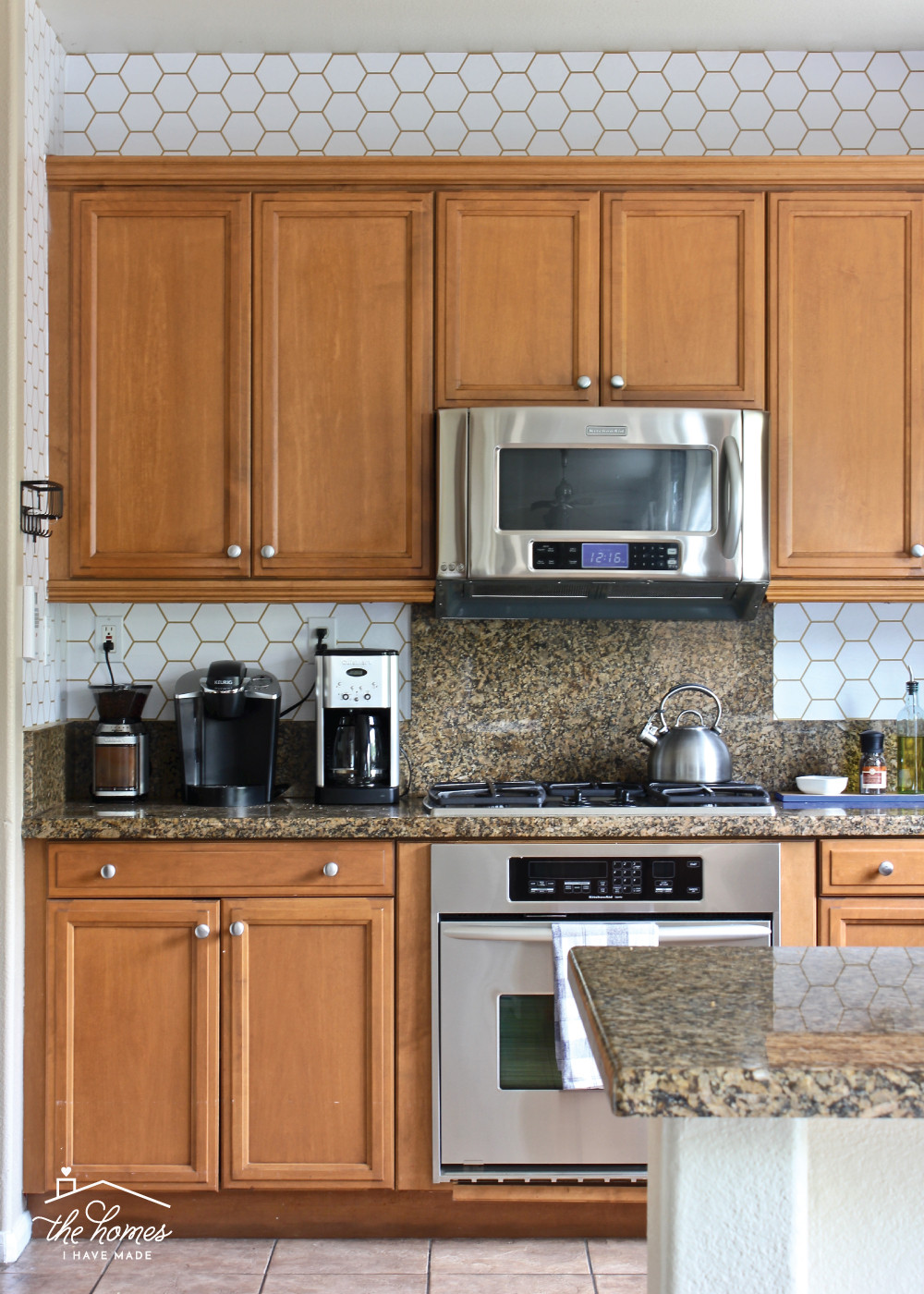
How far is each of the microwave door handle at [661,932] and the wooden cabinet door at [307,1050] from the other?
18 cm

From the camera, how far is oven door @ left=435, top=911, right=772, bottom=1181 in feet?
7.50

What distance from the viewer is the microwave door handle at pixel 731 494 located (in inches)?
98.3

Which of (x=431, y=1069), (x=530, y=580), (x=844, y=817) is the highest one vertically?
(x=530, y=580)

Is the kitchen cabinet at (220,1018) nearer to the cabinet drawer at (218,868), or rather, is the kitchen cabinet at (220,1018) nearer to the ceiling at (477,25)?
the cabinet drawer at (218,868)

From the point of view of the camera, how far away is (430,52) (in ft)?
9.53

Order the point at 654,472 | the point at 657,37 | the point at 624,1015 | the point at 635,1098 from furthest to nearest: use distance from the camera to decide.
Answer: the point at 657,37
the point at 654,472
the point at 624,1015
the point at 635,1098

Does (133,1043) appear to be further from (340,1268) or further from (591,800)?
(591,800)

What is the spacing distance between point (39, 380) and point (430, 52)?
4.69 ft

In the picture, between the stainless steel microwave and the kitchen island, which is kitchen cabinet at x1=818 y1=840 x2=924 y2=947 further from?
the kitchen island

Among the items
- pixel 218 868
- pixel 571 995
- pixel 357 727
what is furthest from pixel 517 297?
pixel 571 995

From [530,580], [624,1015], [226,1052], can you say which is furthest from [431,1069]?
[624,1015]

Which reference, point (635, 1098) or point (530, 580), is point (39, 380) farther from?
point (635, 1098)

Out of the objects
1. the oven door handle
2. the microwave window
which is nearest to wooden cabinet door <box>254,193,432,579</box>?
the microwave window

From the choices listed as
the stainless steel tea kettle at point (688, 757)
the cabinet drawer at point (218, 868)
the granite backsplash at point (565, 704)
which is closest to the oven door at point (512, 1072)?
the cabinet drawer at point (218, 868)
